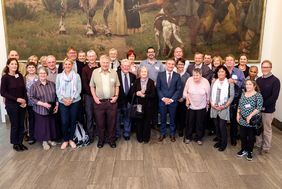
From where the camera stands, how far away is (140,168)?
4926mm

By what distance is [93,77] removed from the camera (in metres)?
5.65

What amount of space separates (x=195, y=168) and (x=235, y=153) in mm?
1111

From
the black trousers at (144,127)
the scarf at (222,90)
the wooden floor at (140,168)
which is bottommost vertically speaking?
the wooden floor at (140,168)

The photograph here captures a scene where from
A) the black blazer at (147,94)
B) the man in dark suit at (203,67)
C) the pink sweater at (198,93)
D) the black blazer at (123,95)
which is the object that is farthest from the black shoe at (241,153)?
the black blazer at (123,95)

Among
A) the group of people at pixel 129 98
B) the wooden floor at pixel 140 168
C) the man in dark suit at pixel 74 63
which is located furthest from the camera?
the man in dark suit at pixel 74 63

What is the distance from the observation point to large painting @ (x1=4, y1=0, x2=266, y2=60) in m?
7.23

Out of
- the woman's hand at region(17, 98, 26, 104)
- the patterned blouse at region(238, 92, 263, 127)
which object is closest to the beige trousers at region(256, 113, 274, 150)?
the patterned blouse at region(238, 92, 263, 127)

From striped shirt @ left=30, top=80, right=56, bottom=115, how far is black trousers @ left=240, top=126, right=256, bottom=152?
3.71 m

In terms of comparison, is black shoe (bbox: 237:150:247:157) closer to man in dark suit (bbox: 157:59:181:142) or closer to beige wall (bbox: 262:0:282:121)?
man in dark suit (bbox: 157:59:181:142)

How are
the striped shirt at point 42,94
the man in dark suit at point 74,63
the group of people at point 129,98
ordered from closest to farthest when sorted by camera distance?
the group of people at point 129,98 → the striped shirt at point 42,94 → the man in dark suit at point 74,63

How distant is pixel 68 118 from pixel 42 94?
2.28 feet

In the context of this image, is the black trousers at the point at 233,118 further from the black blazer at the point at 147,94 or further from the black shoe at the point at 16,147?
the black shoe at the point at 16,147

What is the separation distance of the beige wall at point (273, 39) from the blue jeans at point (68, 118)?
9.94 ft

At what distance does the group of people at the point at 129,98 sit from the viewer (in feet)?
17.8
